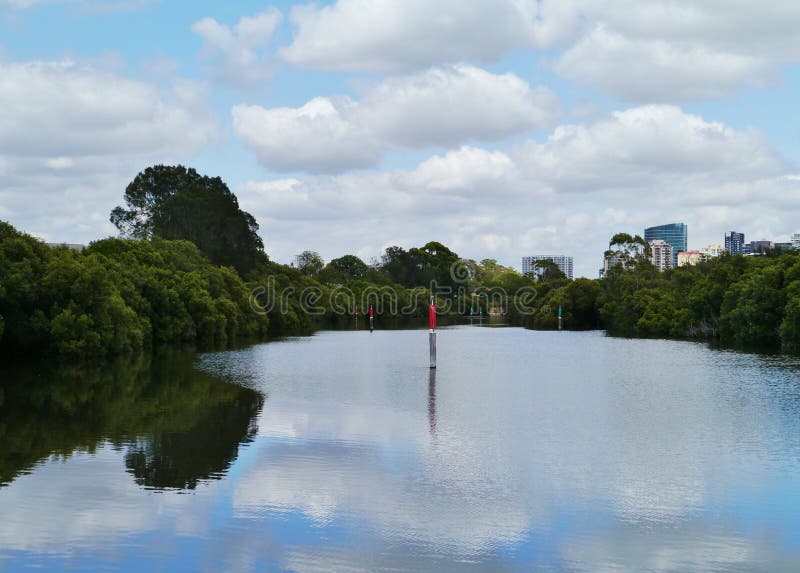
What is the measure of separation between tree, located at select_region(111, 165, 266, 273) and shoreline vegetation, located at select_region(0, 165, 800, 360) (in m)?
0.18

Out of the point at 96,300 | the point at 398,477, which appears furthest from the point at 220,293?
the point at 398,477

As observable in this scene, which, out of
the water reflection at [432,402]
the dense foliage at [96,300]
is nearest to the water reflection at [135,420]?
the water reflection at [432,402]

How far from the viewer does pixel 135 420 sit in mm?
29000

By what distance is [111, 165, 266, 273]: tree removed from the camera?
393 ft

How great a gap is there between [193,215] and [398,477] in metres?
106

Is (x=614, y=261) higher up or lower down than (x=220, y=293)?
higher up

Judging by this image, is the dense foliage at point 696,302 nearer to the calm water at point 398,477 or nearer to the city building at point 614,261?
the city building at point 614,261

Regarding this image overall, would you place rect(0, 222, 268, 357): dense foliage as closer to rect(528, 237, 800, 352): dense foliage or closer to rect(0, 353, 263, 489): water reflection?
rect(0, 353, 263, 489): water reflection

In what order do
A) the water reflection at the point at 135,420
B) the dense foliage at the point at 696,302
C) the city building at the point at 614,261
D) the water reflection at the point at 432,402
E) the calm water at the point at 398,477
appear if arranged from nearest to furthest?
1. the calm water at the point at 398,477
2. the water reflection at the point at 135,420
3. the water reflection at the point at 432,402
4. the dense foliage at the point at 696,302
5. the city building at the point at 614,261

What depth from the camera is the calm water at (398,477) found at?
14.2 metres

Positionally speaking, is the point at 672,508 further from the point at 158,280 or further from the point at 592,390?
the point at 158,280

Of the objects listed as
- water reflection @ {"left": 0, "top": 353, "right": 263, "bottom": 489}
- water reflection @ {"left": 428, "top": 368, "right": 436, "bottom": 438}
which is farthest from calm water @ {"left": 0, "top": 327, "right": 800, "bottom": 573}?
water reflection @ {"left": 428, "top": 368, "right": 436, "bottom": 438}

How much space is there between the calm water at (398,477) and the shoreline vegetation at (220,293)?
1631 centimetres

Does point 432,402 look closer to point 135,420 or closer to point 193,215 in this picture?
point 135,420
